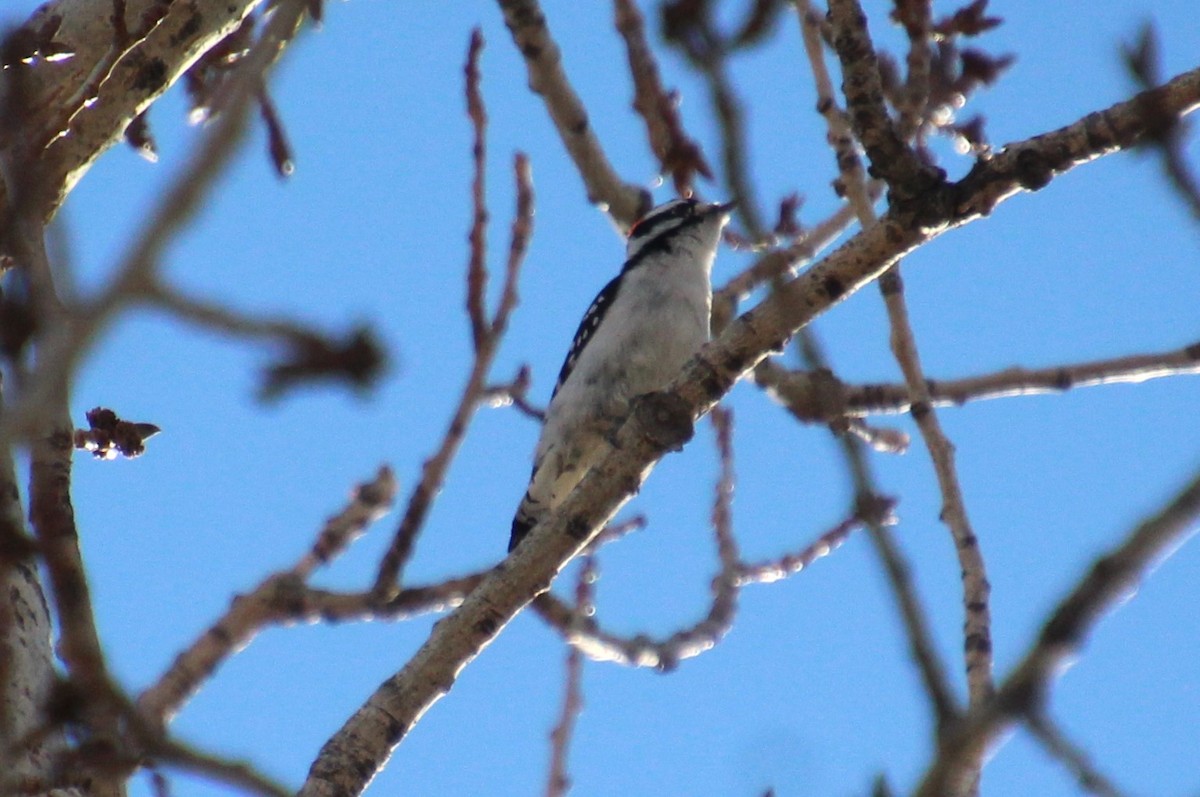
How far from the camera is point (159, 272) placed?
1.25 metres

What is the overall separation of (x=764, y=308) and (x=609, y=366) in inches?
153

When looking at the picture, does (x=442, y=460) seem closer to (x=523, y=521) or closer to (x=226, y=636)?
(x=226, y=636)

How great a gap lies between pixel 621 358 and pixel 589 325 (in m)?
0.73

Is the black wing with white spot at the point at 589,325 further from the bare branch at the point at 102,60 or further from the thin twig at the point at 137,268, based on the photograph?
the thin twig at the point at 137,268

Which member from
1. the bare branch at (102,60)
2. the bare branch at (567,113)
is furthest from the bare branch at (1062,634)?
the bare branch at (567,113)

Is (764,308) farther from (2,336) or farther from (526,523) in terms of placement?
(526,523)

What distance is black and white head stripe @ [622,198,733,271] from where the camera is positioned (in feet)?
26.3

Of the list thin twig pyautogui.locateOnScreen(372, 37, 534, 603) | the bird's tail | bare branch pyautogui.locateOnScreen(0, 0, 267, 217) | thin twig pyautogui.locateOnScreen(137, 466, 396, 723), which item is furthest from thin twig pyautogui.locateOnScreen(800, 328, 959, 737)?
the bird's tail

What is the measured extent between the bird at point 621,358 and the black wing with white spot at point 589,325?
1 cm

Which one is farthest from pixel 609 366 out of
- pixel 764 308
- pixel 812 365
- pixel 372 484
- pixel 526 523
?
pixel 812 365

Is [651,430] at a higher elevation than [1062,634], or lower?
higher

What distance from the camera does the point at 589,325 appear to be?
26.2 ft

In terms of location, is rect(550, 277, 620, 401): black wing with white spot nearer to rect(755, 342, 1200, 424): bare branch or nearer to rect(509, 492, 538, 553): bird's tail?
rect(509, 492, 538, 553): bird's tail

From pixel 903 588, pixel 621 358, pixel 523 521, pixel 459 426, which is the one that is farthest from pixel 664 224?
pixel 903 588
